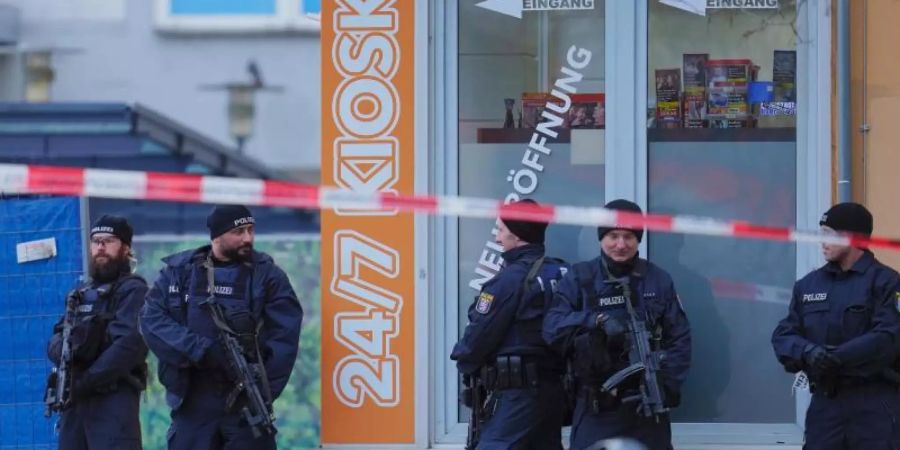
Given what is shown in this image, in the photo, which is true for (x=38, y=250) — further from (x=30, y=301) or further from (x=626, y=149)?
(x=626, y=149)

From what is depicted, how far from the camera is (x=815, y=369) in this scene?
6.73m

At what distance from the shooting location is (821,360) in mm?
6668

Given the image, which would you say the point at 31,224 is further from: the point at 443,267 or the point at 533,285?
the point at 533,285

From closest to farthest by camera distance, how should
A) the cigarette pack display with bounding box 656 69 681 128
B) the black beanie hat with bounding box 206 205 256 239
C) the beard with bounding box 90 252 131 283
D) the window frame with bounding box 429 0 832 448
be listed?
the black beanie hat with bounding box 206 205 256 239 < the beard with bounding box 90 252 131 283 < the window frame with bounding box 429 0 832 448 < the cigarette pack display with bounding box 656 69 681 128

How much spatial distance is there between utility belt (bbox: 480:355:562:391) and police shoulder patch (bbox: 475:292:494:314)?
25 centimetres

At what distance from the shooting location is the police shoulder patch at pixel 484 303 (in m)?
6.99

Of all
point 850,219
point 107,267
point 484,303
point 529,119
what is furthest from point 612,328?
point 107,267

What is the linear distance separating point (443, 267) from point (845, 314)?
7.76ft

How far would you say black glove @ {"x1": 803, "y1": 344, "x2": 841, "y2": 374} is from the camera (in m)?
6.67

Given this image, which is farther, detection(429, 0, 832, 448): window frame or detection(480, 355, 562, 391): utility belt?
detection(429, 0, 832, 448): window frame

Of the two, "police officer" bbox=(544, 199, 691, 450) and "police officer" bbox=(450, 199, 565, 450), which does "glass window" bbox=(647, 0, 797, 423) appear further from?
"police officer" bbox=(450, 199, 565, 450)

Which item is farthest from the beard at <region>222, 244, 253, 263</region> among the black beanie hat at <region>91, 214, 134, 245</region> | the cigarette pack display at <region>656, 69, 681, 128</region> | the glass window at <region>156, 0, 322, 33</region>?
the glass window at <region>156, 0, 322, 33</region>

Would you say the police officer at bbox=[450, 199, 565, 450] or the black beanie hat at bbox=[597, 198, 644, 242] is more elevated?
the black beanie hat at bbox=[597, 198, 644, 242]

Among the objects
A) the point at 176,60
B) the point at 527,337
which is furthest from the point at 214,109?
the point at 527,337
